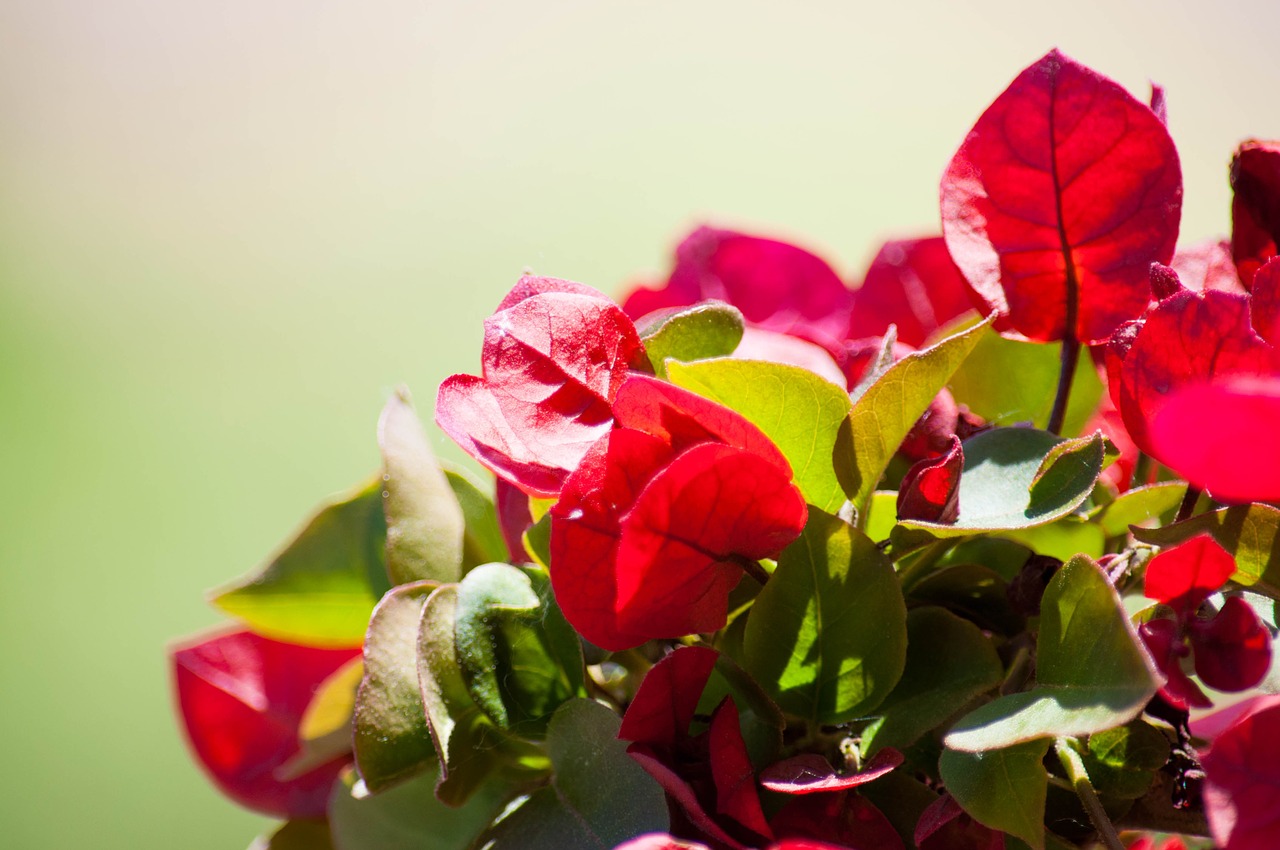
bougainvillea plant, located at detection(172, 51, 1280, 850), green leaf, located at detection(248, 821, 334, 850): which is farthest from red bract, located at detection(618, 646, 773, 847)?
green leaf, located at detection(248, 821, 334, 850)

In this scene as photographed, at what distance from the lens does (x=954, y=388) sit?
23cm

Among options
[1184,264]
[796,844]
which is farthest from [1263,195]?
[796,844]

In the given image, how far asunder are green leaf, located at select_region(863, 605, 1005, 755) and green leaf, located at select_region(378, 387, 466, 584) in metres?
0.08

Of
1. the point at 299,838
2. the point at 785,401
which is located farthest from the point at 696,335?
the point at 299,838

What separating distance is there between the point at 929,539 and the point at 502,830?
0.30ft

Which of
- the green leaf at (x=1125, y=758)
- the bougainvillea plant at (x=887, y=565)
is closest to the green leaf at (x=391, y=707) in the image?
the bougainvillea plant at (x=887, y=565)

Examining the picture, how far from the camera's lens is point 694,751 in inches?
6.9

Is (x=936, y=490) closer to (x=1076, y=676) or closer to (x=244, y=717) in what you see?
(x=1076, y=676)

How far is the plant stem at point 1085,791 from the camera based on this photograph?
0.16 metres

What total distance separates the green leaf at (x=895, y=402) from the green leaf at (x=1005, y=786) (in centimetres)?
4

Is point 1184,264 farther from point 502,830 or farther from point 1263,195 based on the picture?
point 502,830

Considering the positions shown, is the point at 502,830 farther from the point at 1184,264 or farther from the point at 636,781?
the point at 1184,264

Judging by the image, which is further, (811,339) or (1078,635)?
(811,339)

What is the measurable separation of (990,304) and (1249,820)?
9cm
